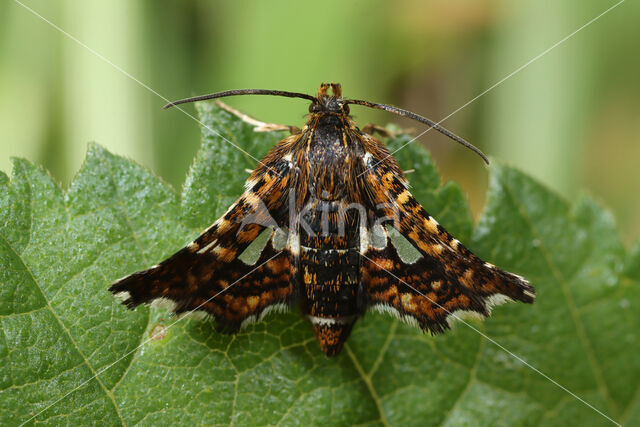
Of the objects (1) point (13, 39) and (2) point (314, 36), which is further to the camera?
(2) point (314, 36)

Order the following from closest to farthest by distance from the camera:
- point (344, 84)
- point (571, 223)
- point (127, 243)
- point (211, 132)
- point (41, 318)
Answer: point (41, 318), point (127, 243), point (211, 132), point (571, 223), point (344, 84)

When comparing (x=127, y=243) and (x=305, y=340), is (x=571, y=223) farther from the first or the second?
(x=127, y=243)

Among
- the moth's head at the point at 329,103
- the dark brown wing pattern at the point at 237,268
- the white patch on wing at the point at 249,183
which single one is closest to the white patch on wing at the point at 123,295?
the dark brown wing pattern at the point at 237,268

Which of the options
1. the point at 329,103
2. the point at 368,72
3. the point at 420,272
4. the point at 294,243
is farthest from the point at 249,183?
the point at 368,72

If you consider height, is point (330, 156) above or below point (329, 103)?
below

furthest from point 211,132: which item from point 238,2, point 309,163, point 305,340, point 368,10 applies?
point 368,10

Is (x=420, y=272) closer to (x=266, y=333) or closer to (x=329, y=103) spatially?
(x=266, y=333)

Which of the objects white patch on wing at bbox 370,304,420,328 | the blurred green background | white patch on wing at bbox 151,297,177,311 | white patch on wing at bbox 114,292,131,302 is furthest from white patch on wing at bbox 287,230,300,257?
the blurred green background
